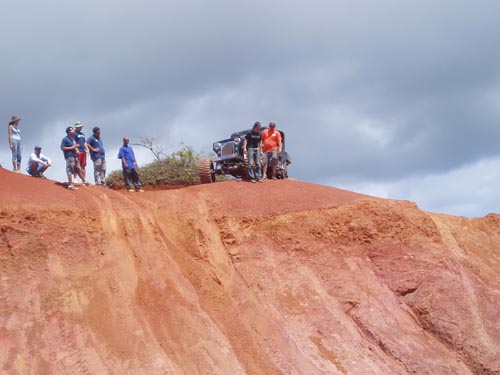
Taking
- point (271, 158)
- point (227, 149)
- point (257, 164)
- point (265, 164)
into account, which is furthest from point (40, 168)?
point (271, 158)

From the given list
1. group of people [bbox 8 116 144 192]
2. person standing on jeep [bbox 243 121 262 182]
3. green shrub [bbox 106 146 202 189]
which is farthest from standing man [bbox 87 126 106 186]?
green shrub [bbox 106 146 202 189]

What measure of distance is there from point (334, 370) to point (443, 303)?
413 cm

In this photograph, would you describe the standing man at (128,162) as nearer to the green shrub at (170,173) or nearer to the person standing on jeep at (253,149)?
the person standing on jeep at (253,149)

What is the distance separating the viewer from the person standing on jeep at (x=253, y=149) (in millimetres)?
19781

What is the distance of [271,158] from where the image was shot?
2098 centimetres

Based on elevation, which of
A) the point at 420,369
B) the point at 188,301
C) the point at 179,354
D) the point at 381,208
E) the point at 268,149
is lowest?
the point at 420,369

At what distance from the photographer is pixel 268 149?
68.0 feet

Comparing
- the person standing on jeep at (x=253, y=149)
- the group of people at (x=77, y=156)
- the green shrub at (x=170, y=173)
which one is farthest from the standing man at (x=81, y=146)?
Answer: the green shrub at (x=170, y=173)

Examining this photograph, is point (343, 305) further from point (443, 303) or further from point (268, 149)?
point (268, 149)

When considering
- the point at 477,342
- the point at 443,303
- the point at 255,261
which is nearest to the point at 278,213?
the point at 255,261

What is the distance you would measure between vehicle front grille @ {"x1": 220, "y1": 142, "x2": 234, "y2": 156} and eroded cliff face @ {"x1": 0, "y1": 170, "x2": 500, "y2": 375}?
2680 mm

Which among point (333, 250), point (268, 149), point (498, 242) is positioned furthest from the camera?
point (498, 242)

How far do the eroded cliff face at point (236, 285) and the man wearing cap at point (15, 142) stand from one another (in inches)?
51.9

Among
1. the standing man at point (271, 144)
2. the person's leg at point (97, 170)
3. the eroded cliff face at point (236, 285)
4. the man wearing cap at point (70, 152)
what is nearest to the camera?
the eroded cliff face at point (236, 285)
